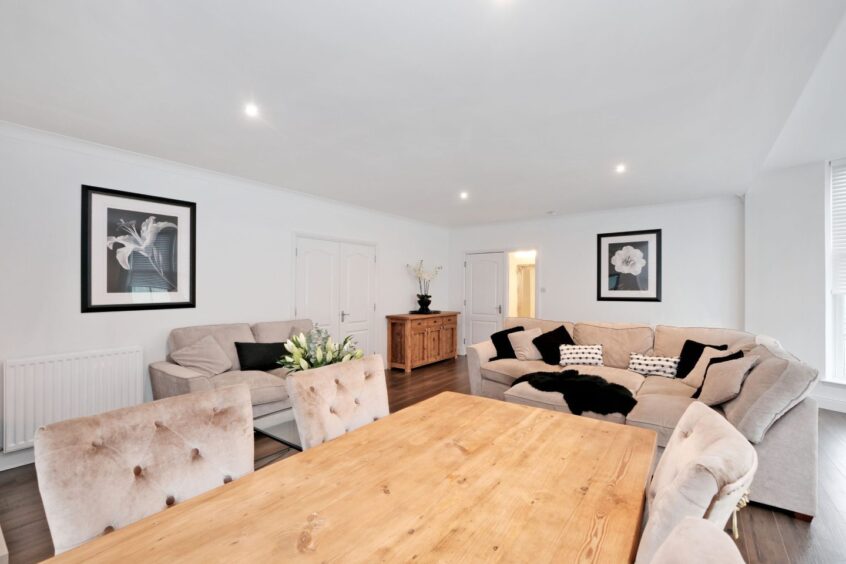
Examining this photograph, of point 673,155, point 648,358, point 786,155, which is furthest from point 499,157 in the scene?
point 786,155

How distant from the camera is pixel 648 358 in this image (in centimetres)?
384

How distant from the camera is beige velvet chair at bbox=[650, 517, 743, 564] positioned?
537mm

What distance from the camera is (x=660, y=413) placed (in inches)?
105

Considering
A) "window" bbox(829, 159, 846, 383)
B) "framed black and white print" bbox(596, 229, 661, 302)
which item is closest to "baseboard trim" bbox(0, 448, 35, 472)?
"framed black and white print" bbox(596, 229, 661, 302)

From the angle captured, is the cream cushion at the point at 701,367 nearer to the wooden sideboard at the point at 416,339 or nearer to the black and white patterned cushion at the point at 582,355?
the black and white patterned cushion at the point at 582,355

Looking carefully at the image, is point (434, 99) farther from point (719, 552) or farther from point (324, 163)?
point (719, 552)

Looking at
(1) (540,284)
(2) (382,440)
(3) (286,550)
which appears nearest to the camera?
(3) (286,550)

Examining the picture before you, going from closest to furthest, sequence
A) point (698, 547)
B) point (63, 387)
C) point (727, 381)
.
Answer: point (698, 547) < point (727, 381) < point (63, 387)

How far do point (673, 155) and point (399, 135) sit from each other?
2.47 metres

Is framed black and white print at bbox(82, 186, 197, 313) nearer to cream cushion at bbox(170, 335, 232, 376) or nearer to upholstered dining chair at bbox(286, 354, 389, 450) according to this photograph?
cream cushion at bbox(170, 335, 232, 376)

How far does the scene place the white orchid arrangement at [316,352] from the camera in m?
2.03

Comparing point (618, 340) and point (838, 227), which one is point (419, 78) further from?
point (838, 227)

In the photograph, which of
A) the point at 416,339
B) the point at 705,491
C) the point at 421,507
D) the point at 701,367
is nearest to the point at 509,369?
the point at 701,367

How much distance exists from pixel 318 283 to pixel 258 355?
1.44m
